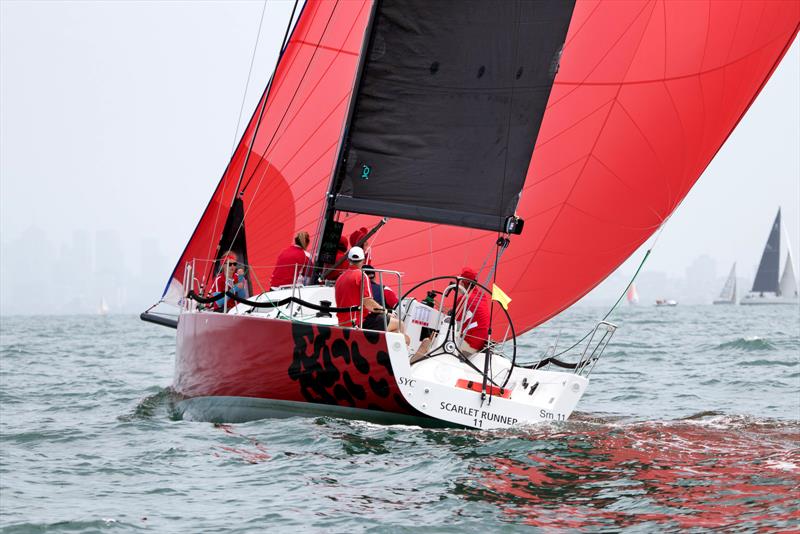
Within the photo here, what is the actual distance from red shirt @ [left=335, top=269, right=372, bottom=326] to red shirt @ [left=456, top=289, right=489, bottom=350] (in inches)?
35.1

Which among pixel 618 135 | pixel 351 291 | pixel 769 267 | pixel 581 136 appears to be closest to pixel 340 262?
pixel 351 291

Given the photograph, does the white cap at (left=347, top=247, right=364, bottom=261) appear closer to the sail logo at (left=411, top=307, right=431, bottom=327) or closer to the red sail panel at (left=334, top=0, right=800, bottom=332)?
the sail logo at (left=411, top=307, right=431, bottom=327)

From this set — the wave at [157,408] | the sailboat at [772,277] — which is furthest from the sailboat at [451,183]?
the sailboat at [772,277]

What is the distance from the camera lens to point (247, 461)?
20.4ft

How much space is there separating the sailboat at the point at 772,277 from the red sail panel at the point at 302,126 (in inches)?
2415

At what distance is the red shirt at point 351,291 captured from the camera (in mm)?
7316

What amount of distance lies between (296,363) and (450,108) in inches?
93.8

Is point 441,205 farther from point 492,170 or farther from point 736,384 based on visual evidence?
point 736,384

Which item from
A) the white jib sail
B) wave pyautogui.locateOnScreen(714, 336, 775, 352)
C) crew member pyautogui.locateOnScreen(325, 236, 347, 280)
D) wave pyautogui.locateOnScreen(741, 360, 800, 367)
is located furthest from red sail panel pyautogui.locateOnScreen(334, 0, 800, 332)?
the white jib sail

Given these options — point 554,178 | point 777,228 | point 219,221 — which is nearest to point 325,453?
point 554,178

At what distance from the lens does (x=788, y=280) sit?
222ft

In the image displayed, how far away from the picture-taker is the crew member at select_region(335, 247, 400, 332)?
7297 millimetres

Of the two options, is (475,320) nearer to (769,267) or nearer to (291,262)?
(291,262)

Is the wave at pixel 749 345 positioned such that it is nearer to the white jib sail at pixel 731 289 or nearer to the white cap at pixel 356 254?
the white cap at pixel 356 254
